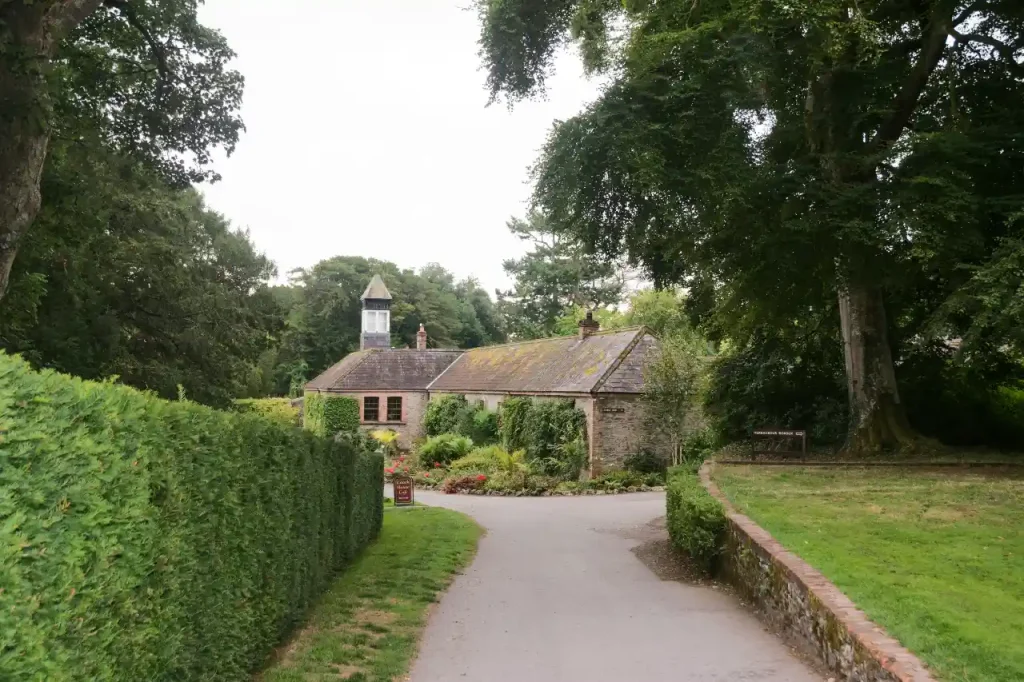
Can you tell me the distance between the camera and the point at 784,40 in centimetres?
1548

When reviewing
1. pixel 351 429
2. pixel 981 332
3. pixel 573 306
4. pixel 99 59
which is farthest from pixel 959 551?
pixel 573 306

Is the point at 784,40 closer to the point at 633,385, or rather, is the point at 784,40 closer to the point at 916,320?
the point at 916,320

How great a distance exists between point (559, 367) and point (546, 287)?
103ft

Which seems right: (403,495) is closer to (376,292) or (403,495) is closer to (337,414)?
(337,414)

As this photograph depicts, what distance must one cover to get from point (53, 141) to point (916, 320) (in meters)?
18.9

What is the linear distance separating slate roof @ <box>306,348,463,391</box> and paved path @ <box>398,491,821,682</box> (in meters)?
28.7

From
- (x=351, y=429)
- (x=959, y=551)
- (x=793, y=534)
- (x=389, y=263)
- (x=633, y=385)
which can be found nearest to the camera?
(x=959, y=551)

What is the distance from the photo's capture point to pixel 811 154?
1525 centimetres

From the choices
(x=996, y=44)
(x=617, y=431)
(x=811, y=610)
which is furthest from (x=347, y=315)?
(x=811, y=610)

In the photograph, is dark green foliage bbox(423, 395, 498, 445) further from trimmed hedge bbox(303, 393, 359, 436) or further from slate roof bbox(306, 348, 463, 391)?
trimmed hedge bbox(303, 393, 359, 436)

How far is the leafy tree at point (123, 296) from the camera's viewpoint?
38.5 ft

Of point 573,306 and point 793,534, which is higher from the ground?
point 573,306

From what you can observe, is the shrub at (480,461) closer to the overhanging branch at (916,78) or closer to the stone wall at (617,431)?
the stone wall at (617,431)

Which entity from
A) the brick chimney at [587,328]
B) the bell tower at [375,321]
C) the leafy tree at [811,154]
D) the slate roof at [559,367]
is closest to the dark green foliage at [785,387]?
the leafy tree at [811,154]
